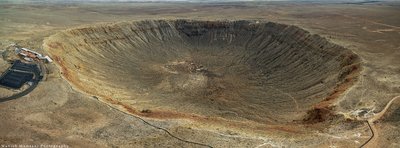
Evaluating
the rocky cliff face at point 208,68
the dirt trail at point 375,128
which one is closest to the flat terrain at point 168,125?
the dirt trail at point 375,128

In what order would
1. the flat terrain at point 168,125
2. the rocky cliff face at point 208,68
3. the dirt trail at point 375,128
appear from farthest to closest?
the rocky cliff face at point 208,68, the flat terrain at point 168,125, the dirt trail at point 375,128

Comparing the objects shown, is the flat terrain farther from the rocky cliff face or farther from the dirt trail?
the rocky cliff face

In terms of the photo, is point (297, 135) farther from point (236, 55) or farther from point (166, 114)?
point (236, 55)

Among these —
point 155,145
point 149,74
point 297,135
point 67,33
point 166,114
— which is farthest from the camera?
point 67,33

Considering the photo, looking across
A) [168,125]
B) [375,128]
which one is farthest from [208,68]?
[375,128]

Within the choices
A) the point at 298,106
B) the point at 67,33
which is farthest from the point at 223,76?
the point at 67,33

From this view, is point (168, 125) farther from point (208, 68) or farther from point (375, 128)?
point (208, 68)

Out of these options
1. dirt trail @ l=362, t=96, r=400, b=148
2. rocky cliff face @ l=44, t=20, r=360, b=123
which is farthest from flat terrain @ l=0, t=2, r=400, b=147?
rocky cliff face @ l=44, t=20, r=360, b=123

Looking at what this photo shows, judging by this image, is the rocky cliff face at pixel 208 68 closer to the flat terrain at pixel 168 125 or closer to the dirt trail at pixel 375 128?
the flat terrain at pixel 168 125
